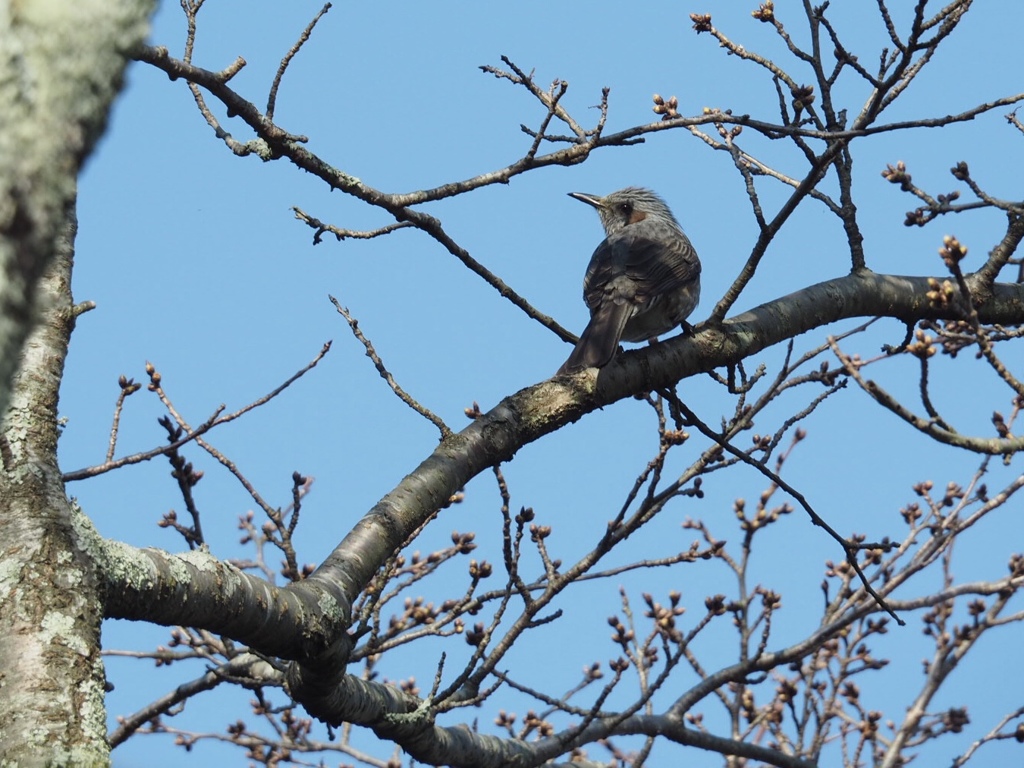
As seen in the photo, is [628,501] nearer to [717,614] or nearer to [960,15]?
[717,614]

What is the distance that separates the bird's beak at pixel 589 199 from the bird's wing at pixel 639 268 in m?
0.92

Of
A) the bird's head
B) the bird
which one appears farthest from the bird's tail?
the bird's head

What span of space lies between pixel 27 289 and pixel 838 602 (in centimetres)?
545

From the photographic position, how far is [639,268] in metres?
5.78

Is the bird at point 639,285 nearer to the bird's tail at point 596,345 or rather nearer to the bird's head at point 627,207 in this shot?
the bird's tail at point 596,345

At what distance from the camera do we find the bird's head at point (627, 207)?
765 centimetres

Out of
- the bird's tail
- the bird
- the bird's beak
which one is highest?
the bird's beak

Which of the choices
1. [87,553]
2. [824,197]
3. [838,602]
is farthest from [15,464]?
[838,602]

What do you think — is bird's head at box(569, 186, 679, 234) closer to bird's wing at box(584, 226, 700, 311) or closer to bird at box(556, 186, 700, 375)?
bird at box(556, 186, 700, 375)

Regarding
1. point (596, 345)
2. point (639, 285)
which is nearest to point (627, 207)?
point (639, 285)

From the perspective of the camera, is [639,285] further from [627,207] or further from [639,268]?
[627,207]

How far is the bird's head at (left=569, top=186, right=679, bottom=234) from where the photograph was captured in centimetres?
765

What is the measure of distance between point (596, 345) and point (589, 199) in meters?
3.40

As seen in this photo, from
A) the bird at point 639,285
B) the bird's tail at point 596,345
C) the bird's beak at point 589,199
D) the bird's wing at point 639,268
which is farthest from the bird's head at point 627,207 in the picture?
the bird's tail at point 596,345
